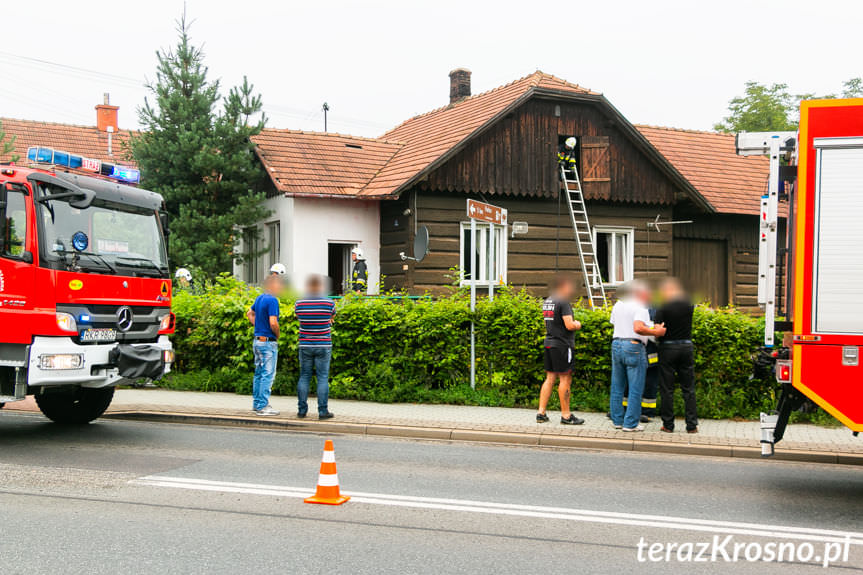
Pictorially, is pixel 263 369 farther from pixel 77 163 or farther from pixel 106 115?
pixel 106 115

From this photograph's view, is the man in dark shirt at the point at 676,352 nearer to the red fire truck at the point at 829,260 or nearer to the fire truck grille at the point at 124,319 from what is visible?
the red fire truck at the point at 829,260

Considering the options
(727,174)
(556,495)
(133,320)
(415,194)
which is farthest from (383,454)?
(727,174)

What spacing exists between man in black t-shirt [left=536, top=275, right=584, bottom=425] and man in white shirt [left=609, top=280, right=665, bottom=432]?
60cm

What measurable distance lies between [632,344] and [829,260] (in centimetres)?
339

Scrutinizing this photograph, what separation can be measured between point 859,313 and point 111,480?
6.89m

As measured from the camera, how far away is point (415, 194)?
19578 mm

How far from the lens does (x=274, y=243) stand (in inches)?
821

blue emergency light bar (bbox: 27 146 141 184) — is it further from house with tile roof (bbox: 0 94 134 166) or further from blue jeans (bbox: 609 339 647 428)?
house with tile roof (bbox: 0 94 134 166)

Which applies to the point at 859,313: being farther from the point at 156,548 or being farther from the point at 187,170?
the point at 187,170

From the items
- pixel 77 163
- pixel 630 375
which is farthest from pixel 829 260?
pixel 77 163

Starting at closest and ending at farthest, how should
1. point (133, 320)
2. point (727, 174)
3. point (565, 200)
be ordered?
1. point (133, 320)
2. point (565, 200)
3. point (727, 174)

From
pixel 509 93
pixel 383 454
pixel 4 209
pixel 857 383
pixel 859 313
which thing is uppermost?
pixel 509 93

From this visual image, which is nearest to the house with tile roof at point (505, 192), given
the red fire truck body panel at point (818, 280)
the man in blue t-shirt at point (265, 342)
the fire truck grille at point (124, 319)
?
the man in blue t-shirt at point (265, 342)

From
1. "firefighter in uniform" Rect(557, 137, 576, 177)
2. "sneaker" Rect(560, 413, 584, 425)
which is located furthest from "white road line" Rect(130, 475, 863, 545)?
"firefighter in uniform" Rect(557, 137, 576, 177)
